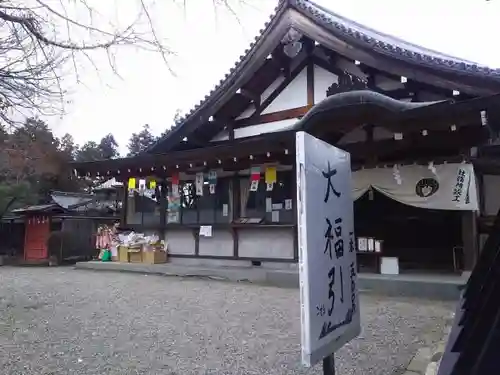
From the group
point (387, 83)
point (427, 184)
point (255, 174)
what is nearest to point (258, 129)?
point (255, 174)

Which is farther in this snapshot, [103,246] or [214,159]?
[103,246]

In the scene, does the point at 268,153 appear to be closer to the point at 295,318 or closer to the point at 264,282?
the point at 264,282

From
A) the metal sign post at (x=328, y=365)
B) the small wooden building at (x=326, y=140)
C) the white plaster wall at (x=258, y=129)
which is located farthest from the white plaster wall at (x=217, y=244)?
the metal sign post at (x=328, y=365)

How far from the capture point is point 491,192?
8922 mm

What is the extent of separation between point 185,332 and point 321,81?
277 inches

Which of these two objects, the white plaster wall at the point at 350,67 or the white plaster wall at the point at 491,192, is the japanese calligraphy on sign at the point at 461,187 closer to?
the white plaster wall at the point at 491,192

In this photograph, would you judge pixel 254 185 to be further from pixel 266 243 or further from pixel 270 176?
pixel 266 243

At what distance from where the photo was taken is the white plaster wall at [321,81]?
32.1 ft

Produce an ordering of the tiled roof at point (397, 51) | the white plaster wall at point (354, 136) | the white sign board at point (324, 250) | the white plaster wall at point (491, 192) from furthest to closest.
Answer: the white plaster wall at point (354, 136)
the white plaster wall at point (491, 192)
the tiled roof at point (397, 51)
the white sign board at point (324, 250)

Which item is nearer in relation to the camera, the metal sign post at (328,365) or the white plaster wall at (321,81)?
the metal sign post at (328,365)

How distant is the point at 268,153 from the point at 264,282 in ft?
9.50

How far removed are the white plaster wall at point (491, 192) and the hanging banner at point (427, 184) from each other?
4.00 ft

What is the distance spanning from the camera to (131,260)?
11.9 meters

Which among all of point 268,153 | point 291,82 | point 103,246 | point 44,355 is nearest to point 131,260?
point 103,246
